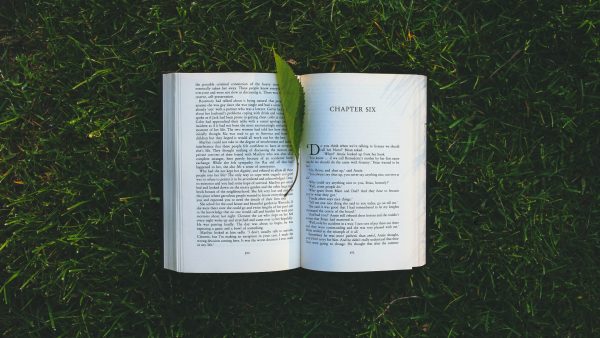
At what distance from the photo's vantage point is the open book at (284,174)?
970 millimetres

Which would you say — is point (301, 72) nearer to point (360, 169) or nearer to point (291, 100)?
point (291, 100)

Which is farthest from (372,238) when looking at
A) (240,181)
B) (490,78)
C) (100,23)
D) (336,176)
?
(100,23)

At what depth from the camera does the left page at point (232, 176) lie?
974 mm

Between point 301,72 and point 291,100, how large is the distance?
0.10m

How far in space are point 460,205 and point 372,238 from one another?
0.19 metres

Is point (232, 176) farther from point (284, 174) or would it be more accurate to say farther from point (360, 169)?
point (360, 169)

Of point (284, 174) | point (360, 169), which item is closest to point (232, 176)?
point (284, 174)

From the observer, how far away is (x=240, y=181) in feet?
3.22

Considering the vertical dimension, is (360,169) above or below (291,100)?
below

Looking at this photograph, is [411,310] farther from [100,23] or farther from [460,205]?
[100,23]

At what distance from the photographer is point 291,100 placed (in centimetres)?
95

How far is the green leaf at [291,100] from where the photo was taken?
0.95 m

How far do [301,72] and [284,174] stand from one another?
0.64 feet

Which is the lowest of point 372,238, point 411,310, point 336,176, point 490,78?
point 411,310
